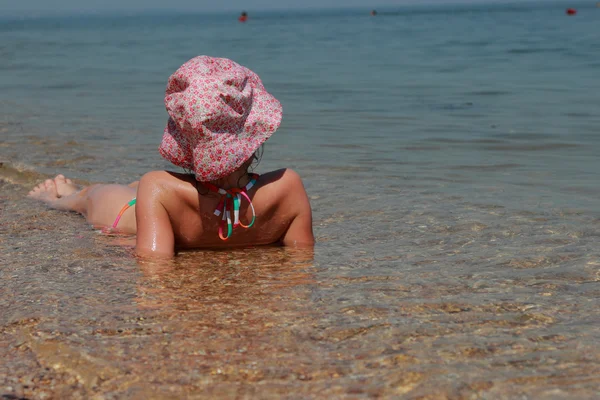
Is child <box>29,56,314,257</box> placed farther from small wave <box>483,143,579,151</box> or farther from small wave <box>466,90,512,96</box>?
small wave <box>466,90,512,96</box>

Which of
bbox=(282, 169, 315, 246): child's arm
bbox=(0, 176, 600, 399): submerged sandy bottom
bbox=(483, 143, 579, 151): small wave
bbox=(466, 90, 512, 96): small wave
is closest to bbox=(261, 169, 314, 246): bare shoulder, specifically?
bbox=(282, 169, 315, 246): child's arm

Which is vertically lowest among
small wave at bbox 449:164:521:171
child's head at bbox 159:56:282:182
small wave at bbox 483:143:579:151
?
small wave at bbox 449:164:521:171

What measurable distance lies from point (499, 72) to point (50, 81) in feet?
29.6

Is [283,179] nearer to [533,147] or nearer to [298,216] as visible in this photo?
[298,216]

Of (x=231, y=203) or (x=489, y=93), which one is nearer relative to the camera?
(x=231, y=203)

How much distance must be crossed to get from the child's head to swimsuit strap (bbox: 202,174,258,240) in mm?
185

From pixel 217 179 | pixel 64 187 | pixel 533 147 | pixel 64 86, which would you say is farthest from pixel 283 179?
pixel 64 86

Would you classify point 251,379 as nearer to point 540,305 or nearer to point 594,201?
point 540,305

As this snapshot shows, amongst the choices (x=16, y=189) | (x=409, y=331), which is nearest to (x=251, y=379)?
(x=409, y=331)

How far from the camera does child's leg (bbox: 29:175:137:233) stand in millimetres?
4992

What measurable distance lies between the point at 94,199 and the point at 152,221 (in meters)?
1.50

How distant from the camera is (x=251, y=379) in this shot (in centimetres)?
257

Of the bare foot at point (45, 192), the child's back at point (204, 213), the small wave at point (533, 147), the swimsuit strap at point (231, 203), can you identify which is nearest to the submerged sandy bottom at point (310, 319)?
the child's back at point (204, 213)

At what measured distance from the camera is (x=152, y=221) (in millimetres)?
3922
